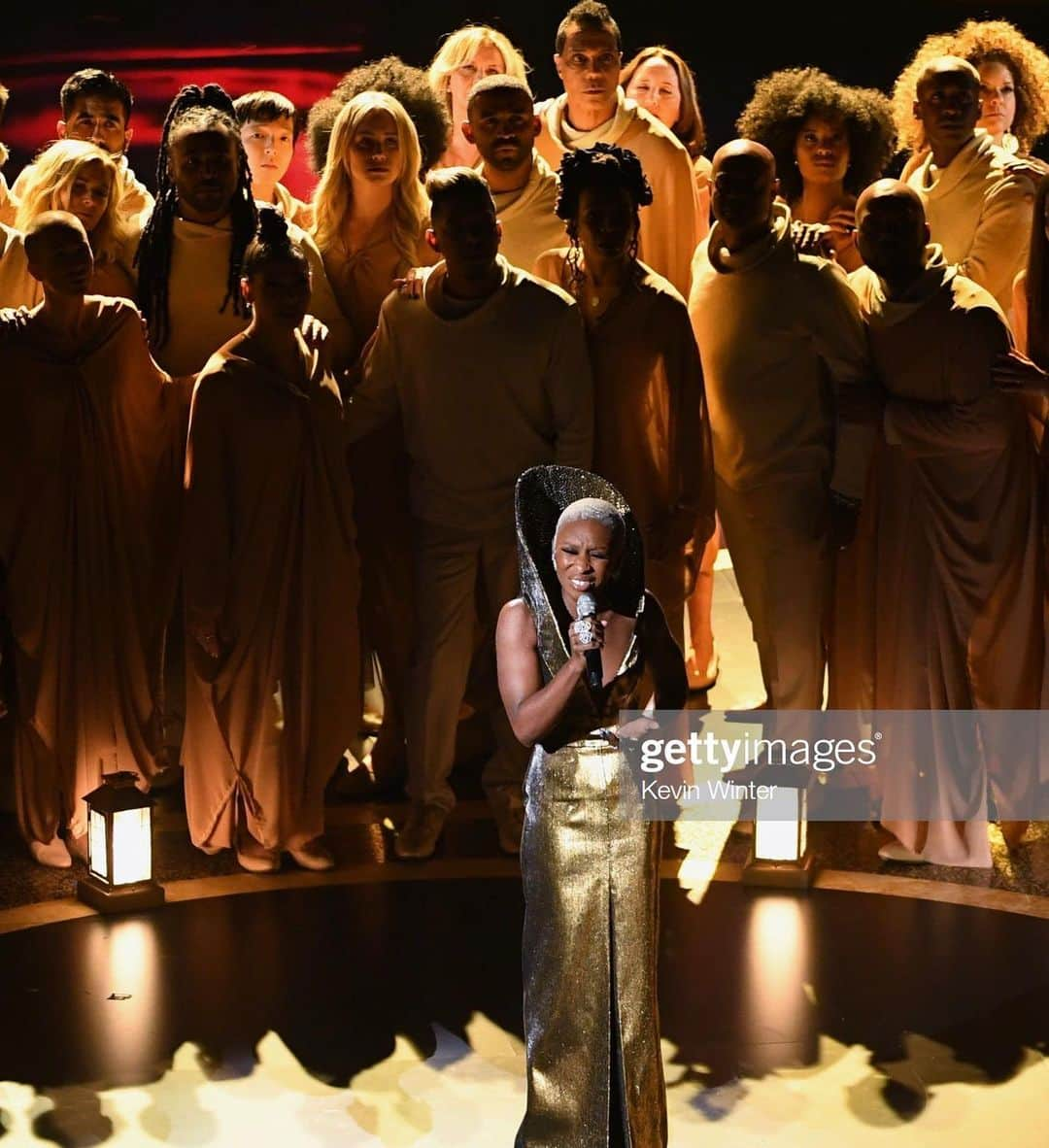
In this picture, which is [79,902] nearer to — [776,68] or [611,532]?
[611,532]

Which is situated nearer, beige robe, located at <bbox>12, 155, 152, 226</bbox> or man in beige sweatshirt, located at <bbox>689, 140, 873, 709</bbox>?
man in beige sweatshirt, located at <bbox>689, 140, 873, 709</bbox>

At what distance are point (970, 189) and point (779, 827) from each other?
2229 mm

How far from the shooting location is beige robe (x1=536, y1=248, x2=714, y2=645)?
19.1ft

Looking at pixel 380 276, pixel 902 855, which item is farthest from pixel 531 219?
pixel 902 855

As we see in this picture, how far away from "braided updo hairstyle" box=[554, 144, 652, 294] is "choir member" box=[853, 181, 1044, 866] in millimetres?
617

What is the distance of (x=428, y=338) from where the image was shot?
19.0ft

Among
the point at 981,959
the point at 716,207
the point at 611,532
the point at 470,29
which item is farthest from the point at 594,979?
the point at 470,29

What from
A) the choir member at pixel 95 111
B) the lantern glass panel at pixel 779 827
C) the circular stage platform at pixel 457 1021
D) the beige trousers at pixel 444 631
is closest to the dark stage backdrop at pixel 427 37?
the choir member at pixel 95 111

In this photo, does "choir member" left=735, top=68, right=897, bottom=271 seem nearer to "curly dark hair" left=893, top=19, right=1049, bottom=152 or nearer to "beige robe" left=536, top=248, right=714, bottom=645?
"curly dark hair" left=893, top=19, right=1049, bottom=152

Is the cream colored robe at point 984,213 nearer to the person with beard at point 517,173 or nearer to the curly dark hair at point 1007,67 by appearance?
the curly dark hair at point 1007,67

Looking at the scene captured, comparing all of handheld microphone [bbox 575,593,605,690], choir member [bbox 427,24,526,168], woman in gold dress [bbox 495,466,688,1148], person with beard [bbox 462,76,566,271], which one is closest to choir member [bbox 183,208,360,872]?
person with beard [bbox 462,76,566,271]

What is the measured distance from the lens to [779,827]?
5574 mm

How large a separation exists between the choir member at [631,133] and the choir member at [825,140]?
279 mm

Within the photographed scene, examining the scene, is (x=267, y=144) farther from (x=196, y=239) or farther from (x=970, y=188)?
(x=970, y=188)
